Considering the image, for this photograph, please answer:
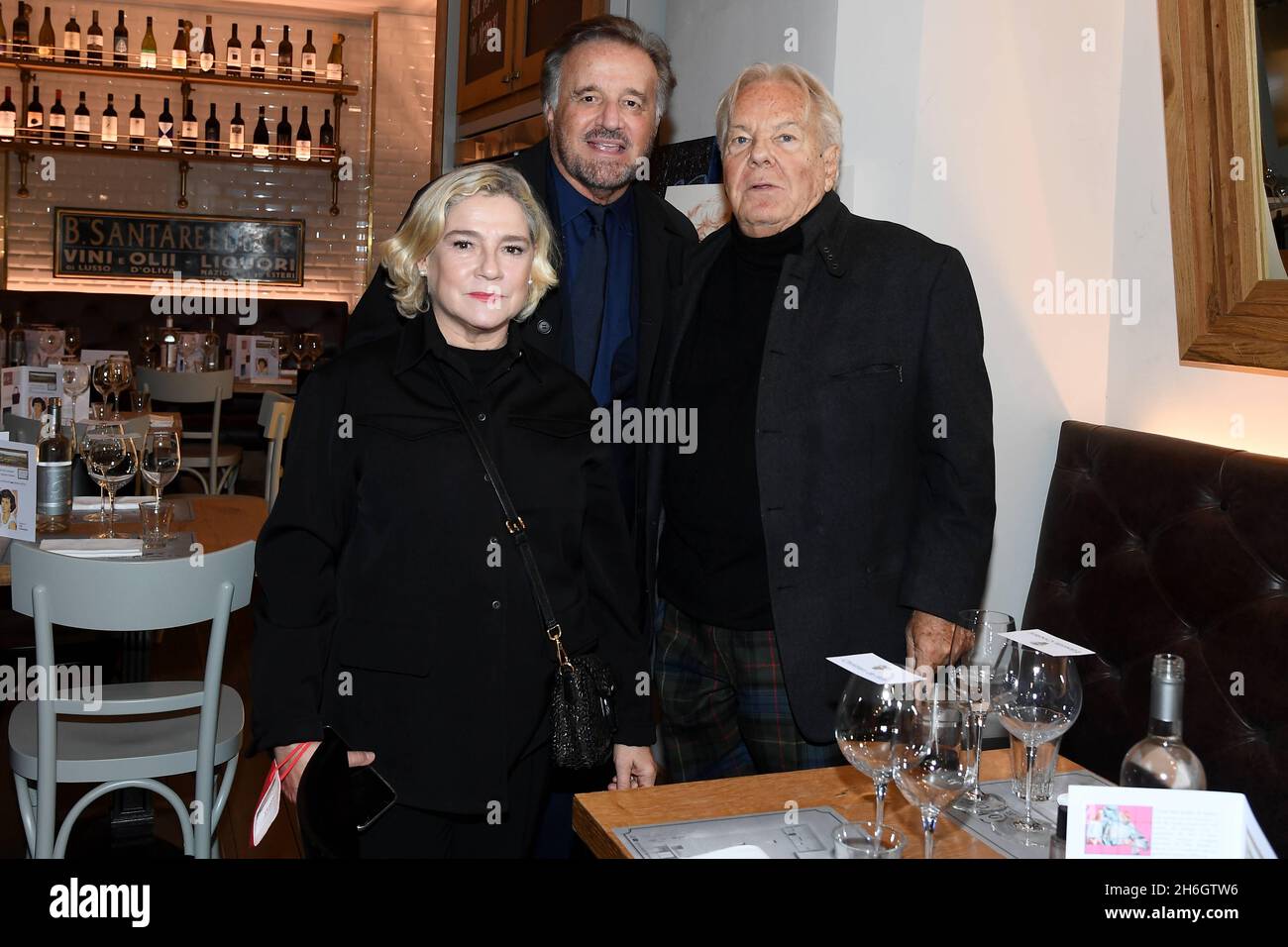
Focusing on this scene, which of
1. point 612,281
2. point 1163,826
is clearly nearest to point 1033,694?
point 1163,826

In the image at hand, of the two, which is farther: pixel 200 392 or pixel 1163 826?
pixel 200 392

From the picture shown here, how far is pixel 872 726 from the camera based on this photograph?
134 cm

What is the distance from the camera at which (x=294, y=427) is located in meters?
1.87

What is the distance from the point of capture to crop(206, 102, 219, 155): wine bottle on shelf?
833 centimetres

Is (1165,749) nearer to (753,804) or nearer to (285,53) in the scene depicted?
(753,804)

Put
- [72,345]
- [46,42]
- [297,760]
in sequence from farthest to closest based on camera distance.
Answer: [46,42]
[72,345]
[297,760]

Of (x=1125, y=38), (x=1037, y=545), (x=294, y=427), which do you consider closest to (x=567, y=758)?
(x=294, y=427)

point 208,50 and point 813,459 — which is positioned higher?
point 208,50

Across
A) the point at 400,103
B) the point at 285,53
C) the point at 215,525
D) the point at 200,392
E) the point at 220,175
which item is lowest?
the point at 215,525

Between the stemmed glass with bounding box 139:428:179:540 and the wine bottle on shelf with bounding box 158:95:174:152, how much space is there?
573 cm

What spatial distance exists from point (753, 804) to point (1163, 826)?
0.50 metres

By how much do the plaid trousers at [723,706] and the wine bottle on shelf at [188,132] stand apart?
23.6 ft

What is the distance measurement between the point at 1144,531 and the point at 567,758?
4.25 ft
